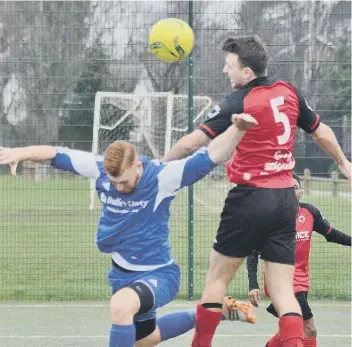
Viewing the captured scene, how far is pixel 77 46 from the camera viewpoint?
34.8 feet

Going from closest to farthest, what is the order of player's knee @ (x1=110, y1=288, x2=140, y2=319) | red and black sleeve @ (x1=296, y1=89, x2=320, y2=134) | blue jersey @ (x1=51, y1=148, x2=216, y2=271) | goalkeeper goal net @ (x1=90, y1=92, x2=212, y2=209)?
player's knee @ (x1=110, y1=288, x2=140, y2=319), blue jersey @ (x1=51, y1=148, x2=216, y2=271), red and black sleeve @ (x1=296, y1=89, x2=320, y2=134), goalkeeper goal net @ (x1=90, y1=92, x2=212, y2=209)

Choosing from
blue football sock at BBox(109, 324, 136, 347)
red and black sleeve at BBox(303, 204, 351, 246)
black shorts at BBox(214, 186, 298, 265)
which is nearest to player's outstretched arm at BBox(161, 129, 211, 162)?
black shorts at BBox(214, 186, 298, 265)

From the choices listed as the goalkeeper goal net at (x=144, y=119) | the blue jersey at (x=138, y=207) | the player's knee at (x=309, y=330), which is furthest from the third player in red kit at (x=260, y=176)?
the goalkeeper goal net at (x=144, y=119)

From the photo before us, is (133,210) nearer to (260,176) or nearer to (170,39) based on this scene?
(260,176)

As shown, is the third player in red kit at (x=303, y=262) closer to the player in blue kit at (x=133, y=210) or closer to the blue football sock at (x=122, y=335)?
the player in blue kit at (x=133, y=210)

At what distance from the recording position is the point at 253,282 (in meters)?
7.16

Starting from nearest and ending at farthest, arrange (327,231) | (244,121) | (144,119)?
(244,121), (327,231), (144,119)

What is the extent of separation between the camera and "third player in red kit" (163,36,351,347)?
6.19 metres

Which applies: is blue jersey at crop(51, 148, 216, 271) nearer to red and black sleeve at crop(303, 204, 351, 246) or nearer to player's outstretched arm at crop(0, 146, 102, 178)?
player's outstretched arm at crop(0, 146, 102, 178)

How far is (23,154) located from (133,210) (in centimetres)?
74

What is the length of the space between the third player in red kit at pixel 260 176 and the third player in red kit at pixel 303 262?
0.53 metres

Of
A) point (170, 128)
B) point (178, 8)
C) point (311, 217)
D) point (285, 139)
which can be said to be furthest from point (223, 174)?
point (285, 139)

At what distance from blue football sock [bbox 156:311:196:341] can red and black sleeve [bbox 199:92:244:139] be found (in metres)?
1.38

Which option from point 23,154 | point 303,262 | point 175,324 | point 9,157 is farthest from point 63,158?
point 303,262
